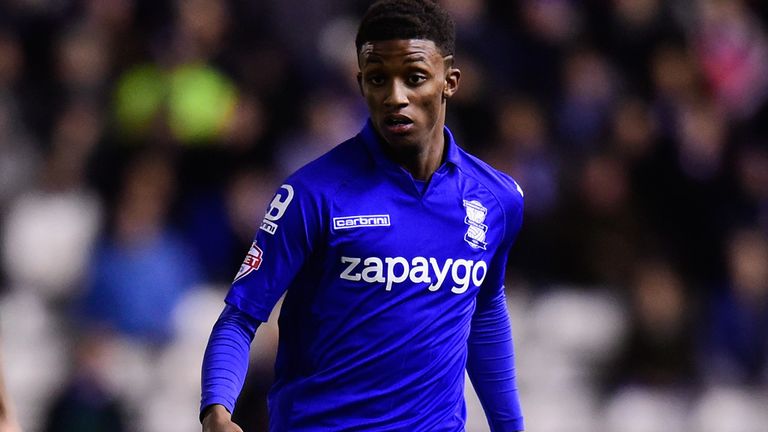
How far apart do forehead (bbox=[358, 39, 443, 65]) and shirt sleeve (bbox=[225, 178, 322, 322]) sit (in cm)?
47

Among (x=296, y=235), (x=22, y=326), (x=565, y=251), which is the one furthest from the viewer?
(x=565, y=251)

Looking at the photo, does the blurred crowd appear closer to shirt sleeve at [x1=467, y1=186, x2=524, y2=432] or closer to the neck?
shirt sleeve at [x1=467, y1=186, x2=524, y2=432]

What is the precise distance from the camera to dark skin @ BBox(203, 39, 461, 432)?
4.68 meters

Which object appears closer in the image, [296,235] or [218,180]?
[296,235]

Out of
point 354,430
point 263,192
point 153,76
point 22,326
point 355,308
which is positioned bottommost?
point 354,430

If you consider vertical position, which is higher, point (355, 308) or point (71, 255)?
point (71, 255)

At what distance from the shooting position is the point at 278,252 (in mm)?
4602

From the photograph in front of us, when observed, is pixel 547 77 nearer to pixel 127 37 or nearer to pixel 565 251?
pixel 565 251

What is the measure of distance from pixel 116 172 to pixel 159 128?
1.53 ft

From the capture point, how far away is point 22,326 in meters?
9.45

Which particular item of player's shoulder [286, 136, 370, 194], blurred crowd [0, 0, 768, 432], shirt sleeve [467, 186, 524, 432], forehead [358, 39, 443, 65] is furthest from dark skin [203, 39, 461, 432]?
blurred crowd [0, 0, 768, 432]

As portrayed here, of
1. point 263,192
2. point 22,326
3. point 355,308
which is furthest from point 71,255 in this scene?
point 355,308

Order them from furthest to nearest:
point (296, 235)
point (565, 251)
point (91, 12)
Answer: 1. point (91, 12)
2. point (565, 251)
3. point (296, 235)

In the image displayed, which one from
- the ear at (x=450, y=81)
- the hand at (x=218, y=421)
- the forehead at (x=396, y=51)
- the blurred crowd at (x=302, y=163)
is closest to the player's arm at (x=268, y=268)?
the hand at (x=218, y=421)
